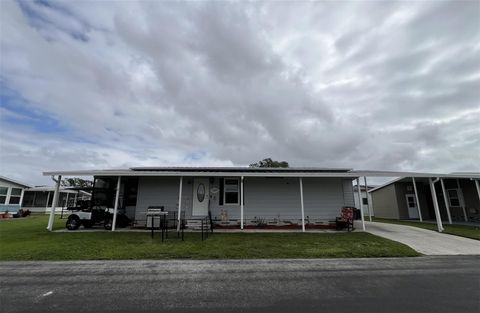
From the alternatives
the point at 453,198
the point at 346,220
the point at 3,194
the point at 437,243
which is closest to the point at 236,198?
the point at 346,220

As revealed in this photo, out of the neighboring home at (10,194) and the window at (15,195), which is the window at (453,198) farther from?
the window at (15,195)

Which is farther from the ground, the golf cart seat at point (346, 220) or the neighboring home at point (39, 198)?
the neighboring home at point (39, 198)

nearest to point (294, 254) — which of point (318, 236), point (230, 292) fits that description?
point (318, 236)

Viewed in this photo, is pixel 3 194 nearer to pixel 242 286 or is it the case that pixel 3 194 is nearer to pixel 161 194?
pixel 161 194

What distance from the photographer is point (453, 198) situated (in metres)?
17.5

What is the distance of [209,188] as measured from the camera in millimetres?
12758

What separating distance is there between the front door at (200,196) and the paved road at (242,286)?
19.5 feet

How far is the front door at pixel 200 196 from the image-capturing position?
12.5 m

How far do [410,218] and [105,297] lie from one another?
71.8 ft

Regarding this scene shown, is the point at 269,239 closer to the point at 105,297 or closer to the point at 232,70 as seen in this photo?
the point at 105,297

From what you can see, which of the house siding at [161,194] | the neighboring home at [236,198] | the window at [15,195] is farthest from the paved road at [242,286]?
the window at [15,195]

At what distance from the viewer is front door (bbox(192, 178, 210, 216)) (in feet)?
41.1

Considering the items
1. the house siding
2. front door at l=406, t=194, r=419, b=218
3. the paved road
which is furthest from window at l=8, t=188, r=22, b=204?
front door at l=406, t=194, r=419, b=218

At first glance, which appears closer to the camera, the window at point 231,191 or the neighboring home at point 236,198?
the neighboring home at point 236,198
